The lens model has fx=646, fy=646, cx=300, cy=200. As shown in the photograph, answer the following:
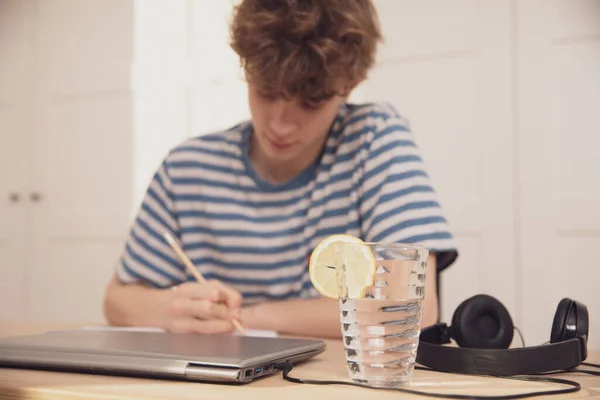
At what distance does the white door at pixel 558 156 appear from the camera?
218 cm

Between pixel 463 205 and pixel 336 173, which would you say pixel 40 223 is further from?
pixel 336 173

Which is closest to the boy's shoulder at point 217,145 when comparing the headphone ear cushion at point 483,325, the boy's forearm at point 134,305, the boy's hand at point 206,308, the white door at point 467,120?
the boy's forearm at point 134,305

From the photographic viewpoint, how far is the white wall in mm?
2219

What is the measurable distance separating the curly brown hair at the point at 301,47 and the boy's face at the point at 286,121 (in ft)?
0.08

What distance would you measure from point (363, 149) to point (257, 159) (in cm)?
26

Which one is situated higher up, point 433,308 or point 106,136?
point 106,136

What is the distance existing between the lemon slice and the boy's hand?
0.37 meters

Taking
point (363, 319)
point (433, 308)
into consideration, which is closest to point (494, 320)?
point (363, 319)

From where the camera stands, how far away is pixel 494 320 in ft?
2.35

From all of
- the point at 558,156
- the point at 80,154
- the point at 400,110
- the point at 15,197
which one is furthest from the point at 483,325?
the point at 15,197

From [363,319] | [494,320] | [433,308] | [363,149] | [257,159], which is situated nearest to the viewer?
[363,319]

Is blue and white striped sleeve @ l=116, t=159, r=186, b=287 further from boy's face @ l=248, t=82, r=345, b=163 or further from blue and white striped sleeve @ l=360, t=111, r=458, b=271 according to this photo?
blue and white striped sleeve @ l=360, t=111, r=458, b=271

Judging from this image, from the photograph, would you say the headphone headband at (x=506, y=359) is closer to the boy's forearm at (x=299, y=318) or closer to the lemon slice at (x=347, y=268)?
the lemon slice at (x=347, y=268)

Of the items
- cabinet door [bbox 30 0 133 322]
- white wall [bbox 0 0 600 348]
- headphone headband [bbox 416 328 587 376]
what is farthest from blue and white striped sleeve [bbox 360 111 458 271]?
cabinet door [bbox 30 0 133 322]
